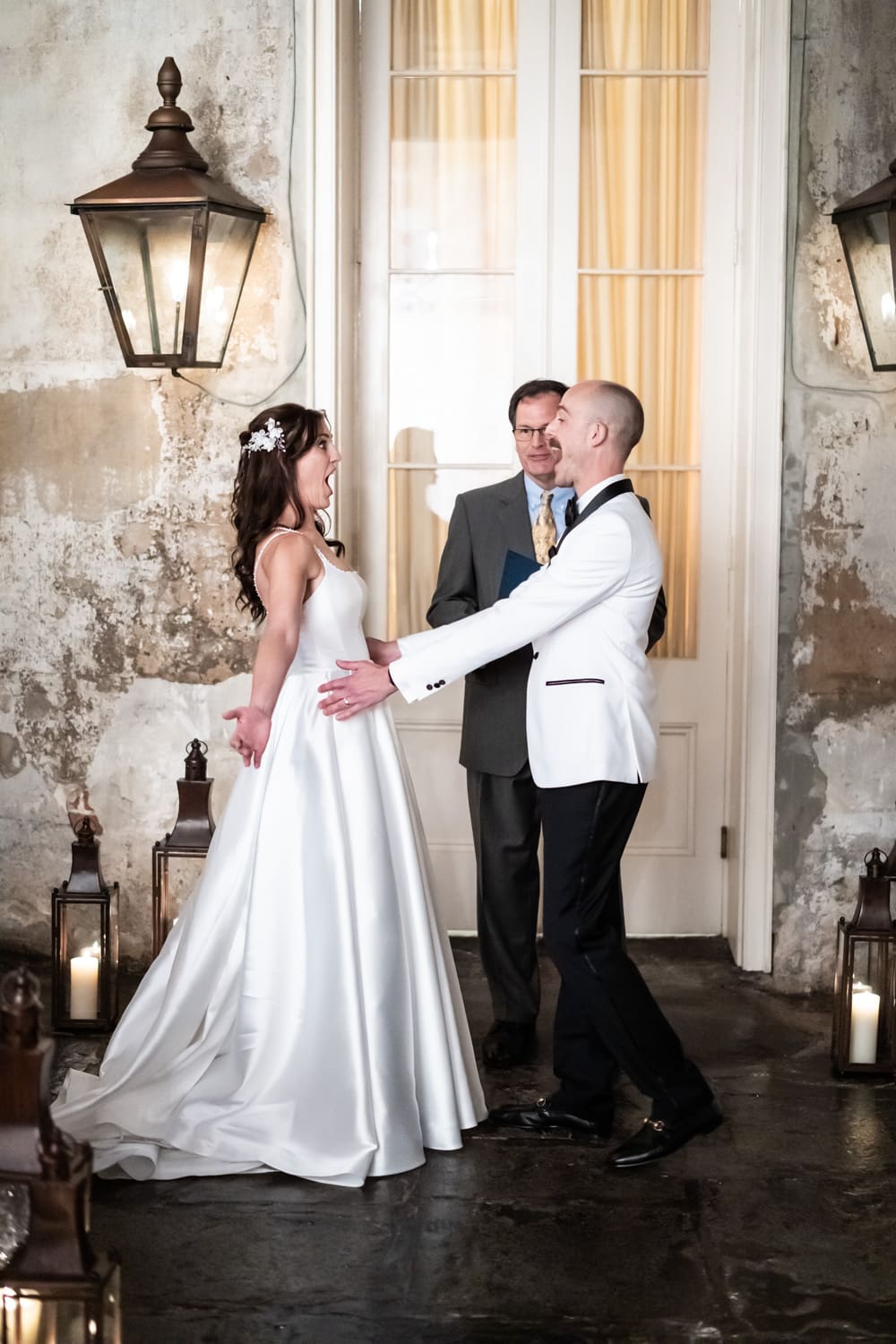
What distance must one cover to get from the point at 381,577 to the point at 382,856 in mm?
1922

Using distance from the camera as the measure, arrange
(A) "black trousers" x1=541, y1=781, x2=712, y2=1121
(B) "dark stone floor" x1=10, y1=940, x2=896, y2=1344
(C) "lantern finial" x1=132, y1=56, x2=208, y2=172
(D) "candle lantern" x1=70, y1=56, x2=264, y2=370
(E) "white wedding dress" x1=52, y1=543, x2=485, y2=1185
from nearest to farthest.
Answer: (B) "dark stone floor" x1=10, y1=940, x2=896, y2=1344, (E) "white wedding dress" x1=52, y1=543, x2=485, y2=1185, (A) "black trousers" x1=541, y1=781, x2=712, y2=1121, (D) "candle lantern" x1=70, y1=56, x2=264, y2=370, (C) "lantern finial" x1=132, y1=56, x2=208, y2=172

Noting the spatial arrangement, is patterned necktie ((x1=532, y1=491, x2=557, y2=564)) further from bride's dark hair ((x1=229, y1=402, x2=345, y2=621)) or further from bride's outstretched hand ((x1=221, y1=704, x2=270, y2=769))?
bride's outstretched hand ((x1=221, y1=704, x2=270, y2=769))

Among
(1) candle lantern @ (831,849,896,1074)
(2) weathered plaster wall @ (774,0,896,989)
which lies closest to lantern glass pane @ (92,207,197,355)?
(2) weathered plaster wall @ (774,0,896,989)

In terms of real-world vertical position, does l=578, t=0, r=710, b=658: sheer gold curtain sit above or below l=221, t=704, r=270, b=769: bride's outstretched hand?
above

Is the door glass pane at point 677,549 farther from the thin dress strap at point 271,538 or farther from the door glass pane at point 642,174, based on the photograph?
the thin dress strap at point 271,538

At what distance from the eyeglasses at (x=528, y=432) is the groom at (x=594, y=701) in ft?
1.88

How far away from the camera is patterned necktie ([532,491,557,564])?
405 centimetres

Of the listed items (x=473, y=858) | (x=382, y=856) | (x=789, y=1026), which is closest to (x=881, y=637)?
(x=789, y=1026)

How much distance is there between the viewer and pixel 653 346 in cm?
502

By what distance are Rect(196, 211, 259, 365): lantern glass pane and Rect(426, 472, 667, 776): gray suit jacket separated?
99 centimetres

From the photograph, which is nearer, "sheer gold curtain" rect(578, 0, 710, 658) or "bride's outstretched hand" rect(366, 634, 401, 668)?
"bride's outstretched hand" rect(366, 634, 401, 668)

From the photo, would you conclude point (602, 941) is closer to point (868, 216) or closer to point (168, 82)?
point (868, 216)

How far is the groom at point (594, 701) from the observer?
330 centimetres

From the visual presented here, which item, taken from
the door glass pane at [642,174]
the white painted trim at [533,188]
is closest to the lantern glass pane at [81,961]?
the white painted trim at [533,188]
